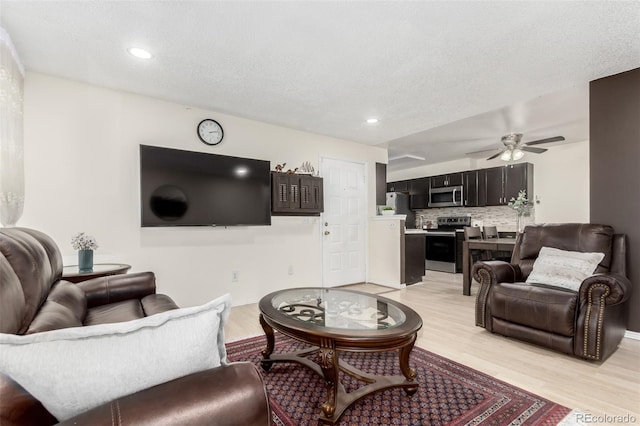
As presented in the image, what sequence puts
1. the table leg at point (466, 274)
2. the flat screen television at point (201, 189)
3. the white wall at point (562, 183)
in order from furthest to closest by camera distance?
the white wall at point (562, 183)
the table leg at point (466, 274)
the flat screen television at point (201, 189)

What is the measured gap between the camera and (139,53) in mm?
2385

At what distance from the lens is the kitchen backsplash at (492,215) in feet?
20.1

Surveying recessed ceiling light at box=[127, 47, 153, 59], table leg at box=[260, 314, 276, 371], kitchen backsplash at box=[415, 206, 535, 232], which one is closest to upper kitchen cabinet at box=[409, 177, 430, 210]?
kitchen backsplash at box=[415, 206, 535, 232]

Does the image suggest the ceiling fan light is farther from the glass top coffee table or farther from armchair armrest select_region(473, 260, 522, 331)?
the glass top coffee table

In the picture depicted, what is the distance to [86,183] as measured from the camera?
289 cm

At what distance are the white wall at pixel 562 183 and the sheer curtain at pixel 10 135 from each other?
24.0 feet

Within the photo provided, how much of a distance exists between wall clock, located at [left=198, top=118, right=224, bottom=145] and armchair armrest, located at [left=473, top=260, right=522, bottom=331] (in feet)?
10.4

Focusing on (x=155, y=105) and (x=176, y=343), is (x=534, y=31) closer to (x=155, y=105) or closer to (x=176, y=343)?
(x=176, y=343)

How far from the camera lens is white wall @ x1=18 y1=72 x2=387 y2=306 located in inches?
107

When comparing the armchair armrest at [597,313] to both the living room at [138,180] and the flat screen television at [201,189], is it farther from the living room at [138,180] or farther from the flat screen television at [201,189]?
the flat screen television at [201,189]

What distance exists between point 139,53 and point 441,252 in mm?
5972

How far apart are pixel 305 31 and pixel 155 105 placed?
6.64 feet

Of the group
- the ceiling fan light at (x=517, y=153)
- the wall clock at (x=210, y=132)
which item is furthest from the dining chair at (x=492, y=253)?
the wall clock at (x=210, y=132)

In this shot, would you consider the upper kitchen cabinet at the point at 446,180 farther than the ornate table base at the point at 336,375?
Yes
